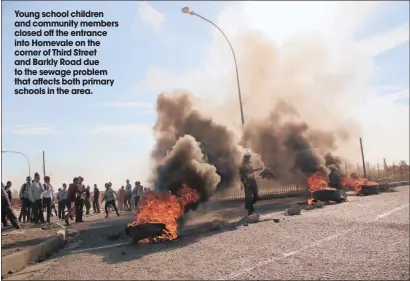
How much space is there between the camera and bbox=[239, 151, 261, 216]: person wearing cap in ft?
38.9

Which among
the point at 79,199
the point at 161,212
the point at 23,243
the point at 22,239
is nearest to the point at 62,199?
the point at 79,199

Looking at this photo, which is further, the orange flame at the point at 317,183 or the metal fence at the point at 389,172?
the metal fence at the point at 389,172

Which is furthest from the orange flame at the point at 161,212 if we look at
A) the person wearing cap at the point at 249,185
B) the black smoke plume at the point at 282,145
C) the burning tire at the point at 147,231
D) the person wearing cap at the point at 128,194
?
the black smoke plume at the point at 282,145

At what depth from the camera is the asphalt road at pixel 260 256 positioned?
5492 mm

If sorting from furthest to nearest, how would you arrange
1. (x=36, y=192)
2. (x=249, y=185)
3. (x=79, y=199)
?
(x=79, y=199), (x=36, y=192), (x=249, y=185)

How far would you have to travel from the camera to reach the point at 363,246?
6953 mm

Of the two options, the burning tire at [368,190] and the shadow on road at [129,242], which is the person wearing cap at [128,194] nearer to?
the shadow on road at [129,242]

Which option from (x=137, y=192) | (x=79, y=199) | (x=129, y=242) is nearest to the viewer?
(x=129, y=242)

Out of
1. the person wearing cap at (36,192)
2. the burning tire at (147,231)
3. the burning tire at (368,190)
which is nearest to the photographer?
the burning tire at (147,231)

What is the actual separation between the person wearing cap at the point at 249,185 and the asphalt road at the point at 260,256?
222 centimetres

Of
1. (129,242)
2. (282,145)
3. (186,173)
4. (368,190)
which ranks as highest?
(282,145)

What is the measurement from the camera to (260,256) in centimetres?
643

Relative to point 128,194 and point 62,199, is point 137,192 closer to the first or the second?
point 128,194

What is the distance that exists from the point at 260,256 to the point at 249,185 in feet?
18.1
